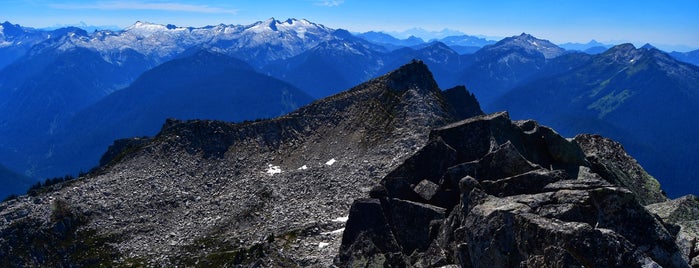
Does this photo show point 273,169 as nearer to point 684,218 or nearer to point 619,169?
point 619,169

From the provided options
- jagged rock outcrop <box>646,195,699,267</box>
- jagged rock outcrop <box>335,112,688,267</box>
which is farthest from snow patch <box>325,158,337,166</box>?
jagged rock outcrop <box>646,195,699,267</box>

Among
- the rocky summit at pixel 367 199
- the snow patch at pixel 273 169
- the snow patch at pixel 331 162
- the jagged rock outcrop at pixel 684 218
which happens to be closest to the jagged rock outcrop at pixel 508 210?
the rocky summit at pixel 367 199

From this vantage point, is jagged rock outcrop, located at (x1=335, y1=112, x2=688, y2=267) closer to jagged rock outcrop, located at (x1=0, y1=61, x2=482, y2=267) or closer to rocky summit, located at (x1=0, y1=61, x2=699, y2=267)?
rocky summit, located at (x1=0, y1=61, x2=699, y2=267)

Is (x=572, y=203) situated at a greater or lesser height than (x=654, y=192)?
greater

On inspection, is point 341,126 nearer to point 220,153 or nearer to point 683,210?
point 220,153

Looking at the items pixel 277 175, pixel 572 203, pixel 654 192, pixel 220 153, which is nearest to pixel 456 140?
pixel 654 192
